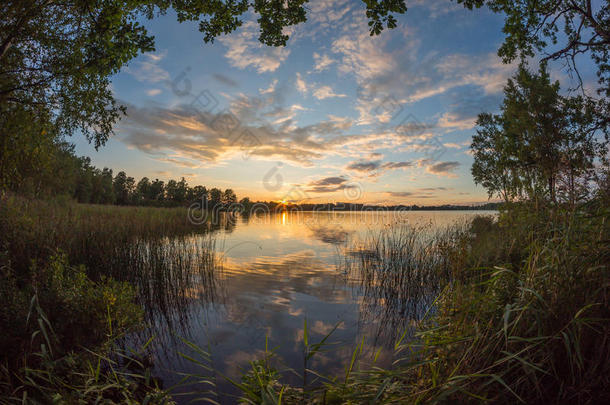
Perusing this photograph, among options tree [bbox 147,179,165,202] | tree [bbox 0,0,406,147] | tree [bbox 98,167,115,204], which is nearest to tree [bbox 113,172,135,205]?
tree [bbox 147,179,165,202]

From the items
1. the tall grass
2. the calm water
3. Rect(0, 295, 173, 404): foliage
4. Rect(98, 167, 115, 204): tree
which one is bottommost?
the calm water

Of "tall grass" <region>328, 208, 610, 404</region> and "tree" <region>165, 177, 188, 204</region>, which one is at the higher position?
"tree" <region>165, 177, 188, 204</region>

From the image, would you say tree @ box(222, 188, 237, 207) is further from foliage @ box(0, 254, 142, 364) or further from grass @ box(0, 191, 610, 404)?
foliage @ box(0, 254, 142, 364)

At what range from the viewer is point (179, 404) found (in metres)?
3.29

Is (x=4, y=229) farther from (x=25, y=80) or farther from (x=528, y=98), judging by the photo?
(x=528, y=98)

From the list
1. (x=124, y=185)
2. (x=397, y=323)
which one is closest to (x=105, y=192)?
(x=124, y=185)

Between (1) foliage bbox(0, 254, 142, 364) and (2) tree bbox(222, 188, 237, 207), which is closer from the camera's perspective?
(1) foliage bbox(0, 254, 142, 364)

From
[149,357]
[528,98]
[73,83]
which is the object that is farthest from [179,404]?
[528,98]

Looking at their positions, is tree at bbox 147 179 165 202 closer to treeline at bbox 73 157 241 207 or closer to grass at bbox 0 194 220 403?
treeline at bbox 73 157 241 207

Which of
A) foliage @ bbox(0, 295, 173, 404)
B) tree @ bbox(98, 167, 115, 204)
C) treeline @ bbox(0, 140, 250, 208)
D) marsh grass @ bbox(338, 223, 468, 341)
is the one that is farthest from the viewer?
tree @ bbox(98, 167, 115, 204)

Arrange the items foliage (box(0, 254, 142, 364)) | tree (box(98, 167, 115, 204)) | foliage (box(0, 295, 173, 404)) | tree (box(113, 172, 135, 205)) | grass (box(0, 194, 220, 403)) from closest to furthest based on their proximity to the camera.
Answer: foliage (box(0, 295, 173, 404)), grass (box(0, 194, 220, 403)), foliage (box(0, 254, 142, 364)), tree (box(98, 167, 115, 204)), tree (box(113, 172, 135, 205))

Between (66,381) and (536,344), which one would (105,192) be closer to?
(66,381)

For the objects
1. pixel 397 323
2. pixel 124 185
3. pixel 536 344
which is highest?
pixel 124 185

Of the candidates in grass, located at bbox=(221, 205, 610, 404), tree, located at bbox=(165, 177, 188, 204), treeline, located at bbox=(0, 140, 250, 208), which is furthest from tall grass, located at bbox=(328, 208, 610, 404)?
tree, located at bbox=(165, 177, 188, 204)
